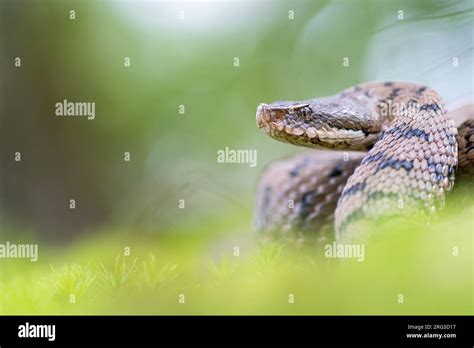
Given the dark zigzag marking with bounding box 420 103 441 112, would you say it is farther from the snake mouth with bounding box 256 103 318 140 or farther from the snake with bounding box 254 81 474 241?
the snake mouth with bounding box 256 103 318 140

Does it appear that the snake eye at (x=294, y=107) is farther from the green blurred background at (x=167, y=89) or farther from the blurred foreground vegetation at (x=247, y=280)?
the green blurred background at (x=167, y=89)

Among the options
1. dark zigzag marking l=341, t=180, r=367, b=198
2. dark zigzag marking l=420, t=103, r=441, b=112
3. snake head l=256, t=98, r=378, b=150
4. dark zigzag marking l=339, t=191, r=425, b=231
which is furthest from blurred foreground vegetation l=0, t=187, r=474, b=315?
snake head l=256, t=98, r=378, b=150

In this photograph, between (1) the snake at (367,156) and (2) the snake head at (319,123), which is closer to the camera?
(1) the snake at (367,156)

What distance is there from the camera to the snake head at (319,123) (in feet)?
8.96

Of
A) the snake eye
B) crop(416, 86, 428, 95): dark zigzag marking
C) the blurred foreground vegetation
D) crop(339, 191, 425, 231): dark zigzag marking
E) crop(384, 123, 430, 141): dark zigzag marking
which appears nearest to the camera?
the blurred foreground vegetation

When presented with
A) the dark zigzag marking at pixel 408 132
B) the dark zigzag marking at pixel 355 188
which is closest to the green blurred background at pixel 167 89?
the dark zigzag marking at pixel 408 132

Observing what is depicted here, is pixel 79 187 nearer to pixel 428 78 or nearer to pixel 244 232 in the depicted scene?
pixel 244 232

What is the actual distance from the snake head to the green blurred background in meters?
0.65

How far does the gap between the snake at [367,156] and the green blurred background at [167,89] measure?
1.37ft

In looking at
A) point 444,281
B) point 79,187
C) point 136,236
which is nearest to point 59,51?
point 79,187

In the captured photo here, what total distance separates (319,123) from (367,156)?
0.92 feet

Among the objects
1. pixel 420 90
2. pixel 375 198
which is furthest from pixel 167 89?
pixel 375 198

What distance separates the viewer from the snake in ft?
8.11

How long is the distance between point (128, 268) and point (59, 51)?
2.38 meters
